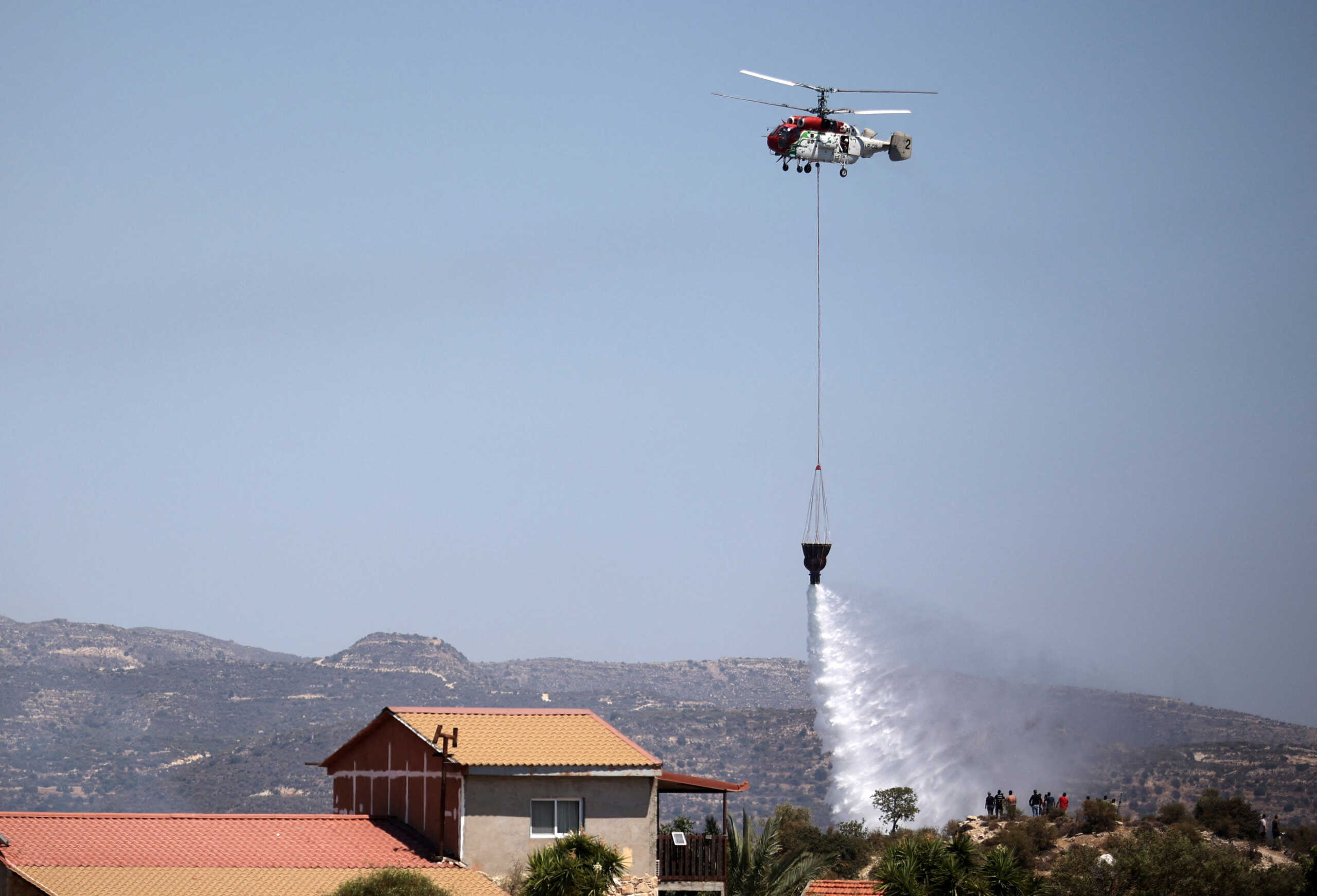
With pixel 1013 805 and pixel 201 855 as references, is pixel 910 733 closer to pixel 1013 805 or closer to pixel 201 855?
pixel 1013 805

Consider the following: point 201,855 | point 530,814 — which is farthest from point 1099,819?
point 201,855

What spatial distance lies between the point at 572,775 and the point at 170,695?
170202 millimetres

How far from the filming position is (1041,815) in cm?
7644

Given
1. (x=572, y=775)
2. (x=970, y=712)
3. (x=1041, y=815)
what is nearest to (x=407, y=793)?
(x=572, y=775)

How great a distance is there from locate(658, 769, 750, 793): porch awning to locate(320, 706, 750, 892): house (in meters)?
0.07

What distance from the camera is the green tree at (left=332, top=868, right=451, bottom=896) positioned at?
34.4 metres

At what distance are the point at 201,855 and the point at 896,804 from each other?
196ft

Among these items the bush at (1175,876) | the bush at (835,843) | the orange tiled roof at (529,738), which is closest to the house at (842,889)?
the bush at (1175,876)

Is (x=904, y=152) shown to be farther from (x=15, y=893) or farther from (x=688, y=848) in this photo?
(x=15, y=893)

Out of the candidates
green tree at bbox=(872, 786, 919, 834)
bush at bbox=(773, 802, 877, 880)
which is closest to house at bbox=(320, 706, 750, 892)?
bush at bbox=(773, 802, 877, 880)

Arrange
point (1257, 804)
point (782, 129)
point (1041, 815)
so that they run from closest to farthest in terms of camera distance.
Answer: point (782, 129) → point (1041, 815) → point (1257, 804)

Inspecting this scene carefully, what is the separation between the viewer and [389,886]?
3481 centimetres

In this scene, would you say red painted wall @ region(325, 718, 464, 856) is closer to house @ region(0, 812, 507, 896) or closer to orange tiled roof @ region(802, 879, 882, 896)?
house @ region(0, 812, 507, 896)

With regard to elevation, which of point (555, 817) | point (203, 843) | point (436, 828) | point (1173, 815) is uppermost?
point (555, 817)
